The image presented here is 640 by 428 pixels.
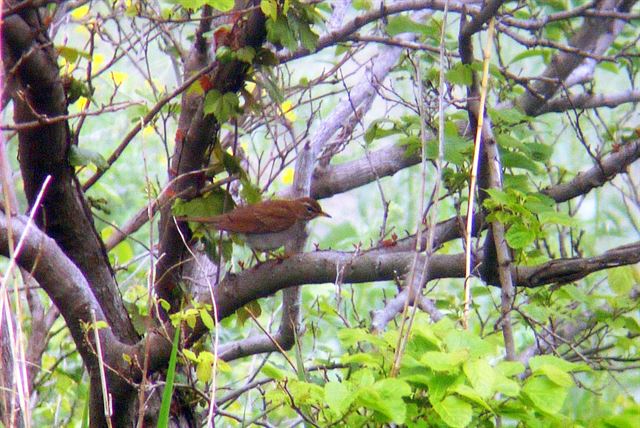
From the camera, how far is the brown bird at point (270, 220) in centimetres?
326

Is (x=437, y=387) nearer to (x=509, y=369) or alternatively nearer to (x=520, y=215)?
(x=509, y=369)

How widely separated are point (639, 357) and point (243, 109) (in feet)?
5.00

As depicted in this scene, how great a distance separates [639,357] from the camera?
9.50ft

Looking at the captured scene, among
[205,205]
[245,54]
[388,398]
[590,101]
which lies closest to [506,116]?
[245,54]

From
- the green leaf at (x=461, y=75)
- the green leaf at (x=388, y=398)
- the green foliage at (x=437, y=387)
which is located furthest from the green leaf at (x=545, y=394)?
the green leaf at (x=461, y=75)

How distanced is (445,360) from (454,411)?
10 cm

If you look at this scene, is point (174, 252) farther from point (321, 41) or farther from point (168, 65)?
point (168, 65)

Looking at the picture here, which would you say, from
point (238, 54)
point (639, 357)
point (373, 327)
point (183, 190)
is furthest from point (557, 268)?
point (183, 190)

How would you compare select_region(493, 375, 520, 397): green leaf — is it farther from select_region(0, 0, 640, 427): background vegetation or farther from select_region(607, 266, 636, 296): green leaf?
select_region(607, 266, 636, 296): green leaf

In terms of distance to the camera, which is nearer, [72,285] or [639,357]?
[72,285]

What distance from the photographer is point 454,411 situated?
66.7 inches

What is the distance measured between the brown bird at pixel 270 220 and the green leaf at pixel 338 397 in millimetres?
1429

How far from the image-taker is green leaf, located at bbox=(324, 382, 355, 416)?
5.59ft

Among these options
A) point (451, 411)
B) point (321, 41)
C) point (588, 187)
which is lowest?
point (451, 411)
